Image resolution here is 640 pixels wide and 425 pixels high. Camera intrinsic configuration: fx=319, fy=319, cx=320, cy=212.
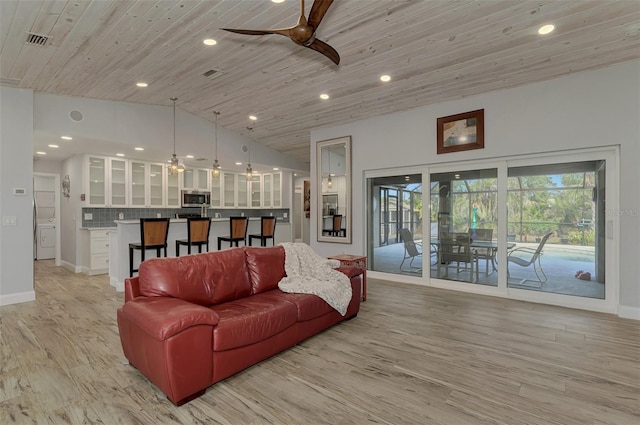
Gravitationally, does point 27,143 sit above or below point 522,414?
above

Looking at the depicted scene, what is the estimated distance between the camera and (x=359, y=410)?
2053 mm

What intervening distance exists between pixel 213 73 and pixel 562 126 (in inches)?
186

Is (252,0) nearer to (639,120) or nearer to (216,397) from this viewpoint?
(216,397)

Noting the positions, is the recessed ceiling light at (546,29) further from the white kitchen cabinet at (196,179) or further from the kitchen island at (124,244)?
the white kitchen cabinet at (196,179)

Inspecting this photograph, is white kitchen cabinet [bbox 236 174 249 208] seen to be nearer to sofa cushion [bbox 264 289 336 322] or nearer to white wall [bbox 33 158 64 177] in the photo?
white wall [bbox 33 158 64 177]

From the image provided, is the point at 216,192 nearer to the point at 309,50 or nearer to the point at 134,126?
the point at 134,126

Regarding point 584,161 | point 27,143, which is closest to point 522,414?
point 584,161

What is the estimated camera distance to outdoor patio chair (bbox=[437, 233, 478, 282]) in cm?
509

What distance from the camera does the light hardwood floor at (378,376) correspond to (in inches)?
79.1

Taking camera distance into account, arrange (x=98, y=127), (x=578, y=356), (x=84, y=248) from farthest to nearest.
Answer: (x=84, y=248), (x=98, y=127), (x=578, y=356)

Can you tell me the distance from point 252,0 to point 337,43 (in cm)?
108

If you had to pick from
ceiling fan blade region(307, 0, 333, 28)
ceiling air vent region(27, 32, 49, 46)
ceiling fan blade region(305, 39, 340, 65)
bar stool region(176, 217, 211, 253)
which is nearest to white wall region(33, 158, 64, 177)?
bar stool region(176, 217, 211, 253)

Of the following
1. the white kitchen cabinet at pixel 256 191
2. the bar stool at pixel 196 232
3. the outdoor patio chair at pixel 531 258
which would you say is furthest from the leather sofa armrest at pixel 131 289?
the white kitchen cabinet at pixel 256 191

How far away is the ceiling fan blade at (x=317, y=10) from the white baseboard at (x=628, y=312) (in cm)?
469
